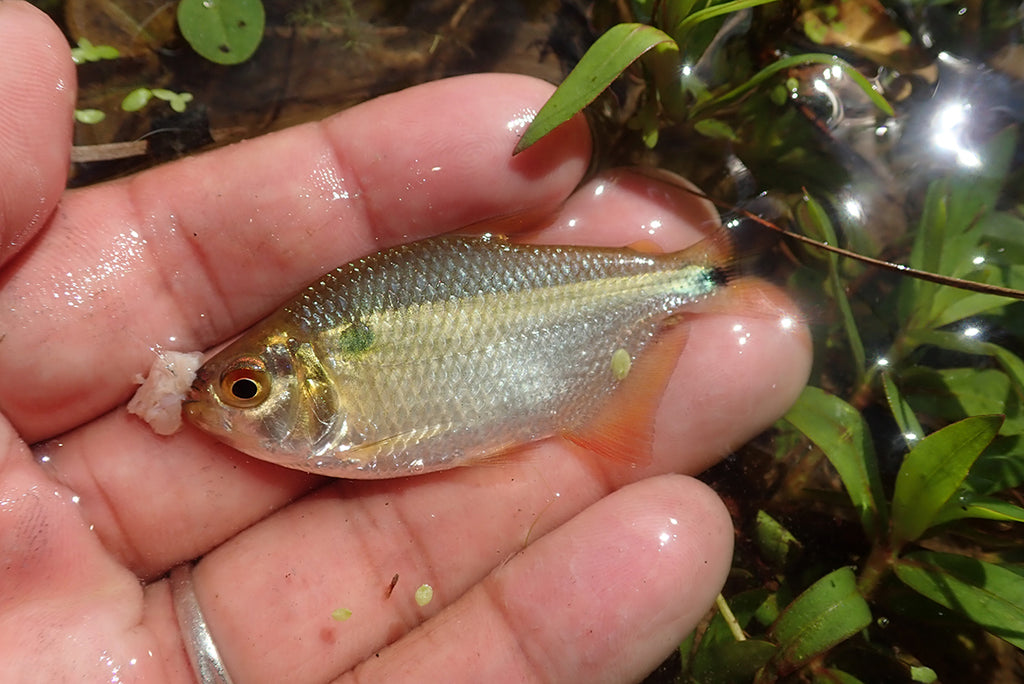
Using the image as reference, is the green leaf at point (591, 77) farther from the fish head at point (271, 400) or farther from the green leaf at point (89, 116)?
the green leaf at point (89, 116)

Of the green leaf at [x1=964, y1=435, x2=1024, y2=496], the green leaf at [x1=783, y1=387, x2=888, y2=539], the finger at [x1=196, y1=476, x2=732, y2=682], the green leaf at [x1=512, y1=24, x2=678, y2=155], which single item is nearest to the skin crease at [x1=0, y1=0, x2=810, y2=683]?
the finger at [x1=196, y1=476, x2=732, y2=682]

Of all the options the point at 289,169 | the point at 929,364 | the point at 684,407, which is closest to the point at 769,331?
the point at 684,407

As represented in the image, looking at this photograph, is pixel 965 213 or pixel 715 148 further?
pixel 715 148

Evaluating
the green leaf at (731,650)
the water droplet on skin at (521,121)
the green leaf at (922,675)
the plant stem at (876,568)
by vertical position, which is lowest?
the green leaf at (922,675)

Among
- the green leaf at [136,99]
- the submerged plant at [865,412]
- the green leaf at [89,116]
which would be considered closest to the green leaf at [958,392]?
the submerged plant at [865,412]

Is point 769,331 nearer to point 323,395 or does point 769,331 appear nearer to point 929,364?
point 929,364

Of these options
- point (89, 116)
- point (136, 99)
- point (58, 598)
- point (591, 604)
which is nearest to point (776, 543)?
point (591, 604)

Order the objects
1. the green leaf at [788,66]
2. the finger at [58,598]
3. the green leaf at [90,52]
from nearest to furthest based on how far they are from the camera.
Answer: the finger at [58,598], the green leaf at [788,66], the green leaf at [90,52]
